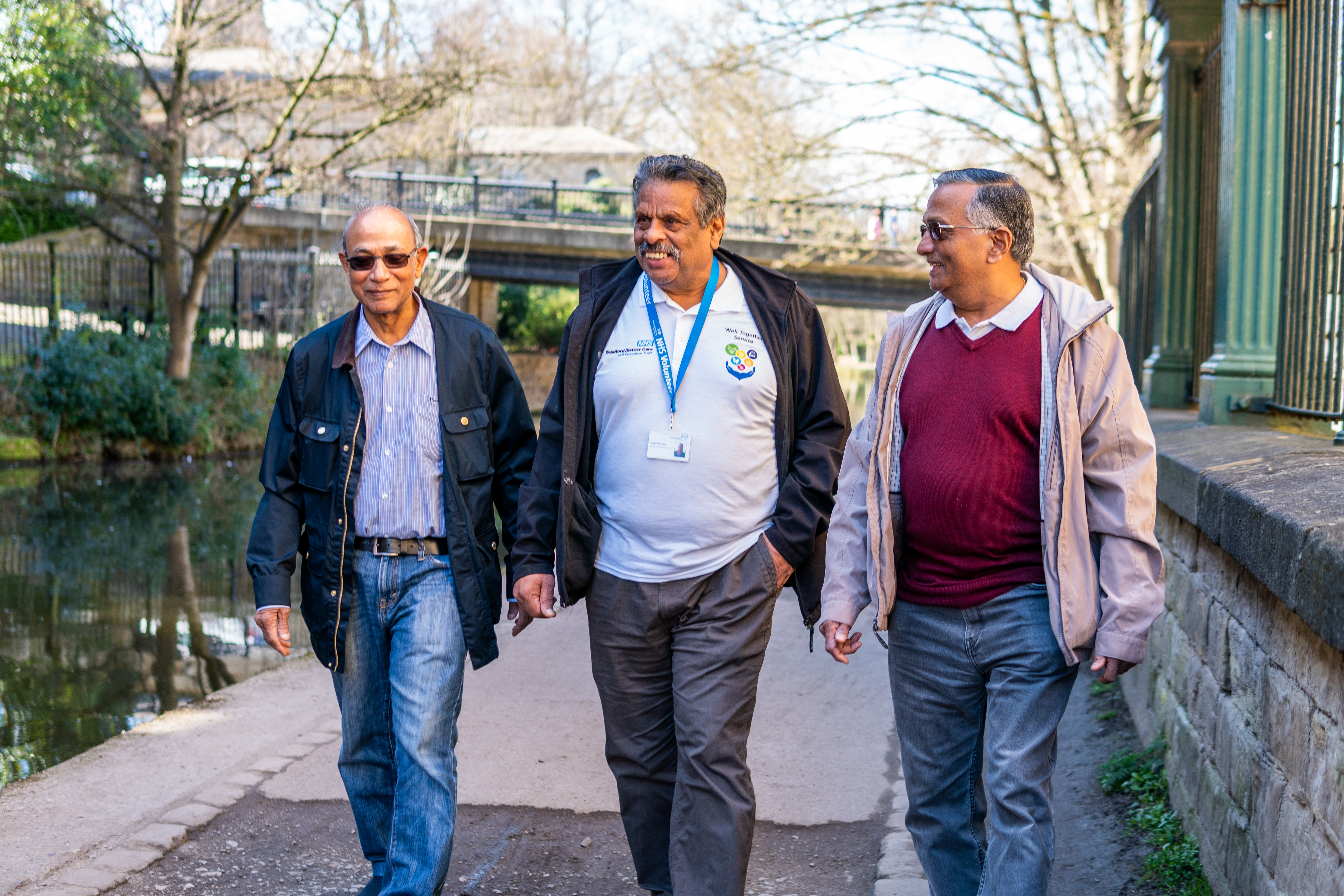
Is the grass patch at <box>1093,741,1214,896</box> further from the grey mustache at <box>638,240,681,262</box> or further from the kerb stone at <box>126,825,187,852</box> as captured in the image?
the kerb stone at <box>126,825,187,852</box>

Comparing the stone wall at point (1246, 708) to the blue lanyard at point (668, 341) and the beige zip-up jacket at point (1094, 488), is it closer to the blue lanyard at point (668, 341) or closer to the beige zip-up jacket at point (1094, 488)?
the beige zip-up jacket at point (1094, 488)

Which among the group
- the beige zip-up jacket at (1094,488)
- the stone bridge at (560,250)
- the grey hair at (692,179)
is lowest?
the beige zip-up jacket at (1094,488)

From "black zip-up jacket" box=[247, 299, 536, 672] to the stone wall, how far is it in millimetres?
2100

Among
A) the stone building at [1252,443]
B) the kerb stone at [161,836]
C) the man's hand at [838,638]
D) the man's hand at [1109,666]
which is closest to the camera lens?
the stone building at [1252,443]

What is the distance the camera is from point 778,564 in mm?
3664

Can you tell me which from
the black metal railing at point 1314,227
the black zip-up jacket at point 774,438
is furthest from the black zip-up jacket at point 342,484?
the black metal railing at point 1314,227

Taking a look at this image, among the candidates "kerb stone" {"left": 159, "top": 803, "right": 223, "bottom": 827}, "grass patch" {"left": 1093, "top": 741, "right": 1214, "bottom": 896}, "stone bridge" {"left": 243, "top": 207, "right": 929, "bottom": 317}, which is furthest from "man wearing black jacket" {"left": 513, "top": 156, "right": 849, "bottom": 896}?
"stone bridge" {"left": 243, "top": 207, "right": 929, "bottom": 317}

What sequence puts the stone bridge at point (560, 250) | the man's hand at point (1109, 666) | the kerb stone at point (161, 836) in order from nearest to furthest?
the man's hand at point (1109, 666)
the kerb stone at point (161, 836)
the stone bridge at point (560, 250)

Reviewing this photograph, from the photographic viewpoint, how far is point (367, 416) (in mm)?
3912

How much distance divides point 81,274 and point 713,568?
20407 millimetres

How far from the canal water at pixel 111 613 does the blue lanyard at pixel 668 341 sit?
356cm

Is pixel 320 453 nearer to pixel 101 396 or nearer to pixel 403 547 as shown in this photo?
pixel 403 547

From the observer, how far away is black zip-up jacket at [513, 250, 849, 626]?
3697 mm

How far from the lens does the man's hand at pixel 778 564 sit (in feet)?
12.0
